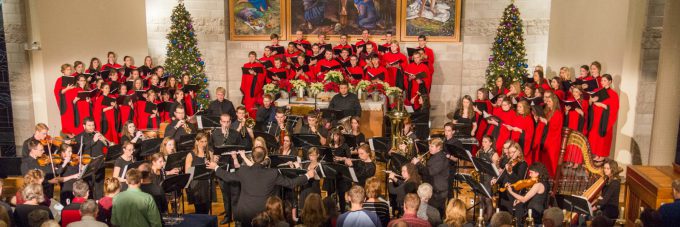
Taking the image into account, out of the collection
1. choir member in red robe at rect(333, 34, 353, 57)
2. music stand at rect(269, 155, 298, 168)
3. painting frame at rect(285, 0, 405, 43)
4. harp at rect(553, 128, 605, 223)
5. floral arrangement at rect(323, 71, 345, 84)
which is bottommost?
harp at rect(553, 128, 605, 223)

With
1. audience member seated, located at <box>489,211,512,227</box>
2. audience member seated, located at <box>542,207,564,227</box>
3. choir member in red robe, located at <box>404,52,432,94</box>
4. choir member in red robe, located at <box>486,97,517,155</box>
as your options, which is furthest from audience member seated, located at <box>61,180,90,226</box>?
choir member in red robe, located at <box>404,52,432,94</box>

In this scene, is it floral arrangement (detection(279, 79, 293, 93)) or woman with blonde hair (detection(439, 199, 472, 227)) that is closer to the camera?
woman with blonde hair (detection(439, 199, 472, 227))

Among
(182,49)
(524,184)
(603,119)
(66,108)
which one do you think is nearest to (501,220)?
(524,184)

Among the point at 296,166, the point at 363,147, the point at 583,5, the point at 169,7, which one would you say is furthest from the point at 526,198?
the point at 169,7

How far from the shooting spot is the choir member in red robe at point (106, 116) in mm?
13430

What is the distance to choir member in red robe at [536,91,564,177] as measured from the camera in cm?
1149

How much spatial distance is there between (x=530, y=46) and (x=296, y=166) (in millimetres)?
9589

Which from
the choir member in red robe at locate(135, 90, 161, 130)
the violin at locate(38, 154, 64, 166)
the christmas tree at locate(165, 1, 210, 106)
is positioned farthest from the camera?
the christmas tree at locate(165, 1, 210, 106)

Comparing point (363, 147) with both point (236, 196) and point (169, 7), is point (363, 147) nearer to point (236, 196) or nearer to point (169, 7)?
Result: point (236, 196)

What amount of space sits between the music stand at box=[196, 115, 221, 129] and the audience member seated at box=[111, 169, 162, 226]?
4.14 meters

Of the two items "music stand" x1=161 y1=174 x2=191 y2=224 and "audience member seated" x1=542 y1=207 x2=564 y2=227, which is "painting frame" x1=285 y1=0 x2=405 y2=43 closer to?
"music stand" x1=161 y1=174 x2=191 y2=224

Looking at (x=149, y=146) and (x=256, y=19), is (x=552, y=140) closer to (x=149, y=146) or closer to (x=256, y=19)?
(x=149, y=146)

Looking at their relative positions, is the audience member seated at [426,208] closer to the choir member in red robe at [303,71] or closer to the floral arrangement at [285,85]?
the floral arrangement at [285,85]

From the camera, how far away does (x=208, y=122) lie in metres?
11.0
